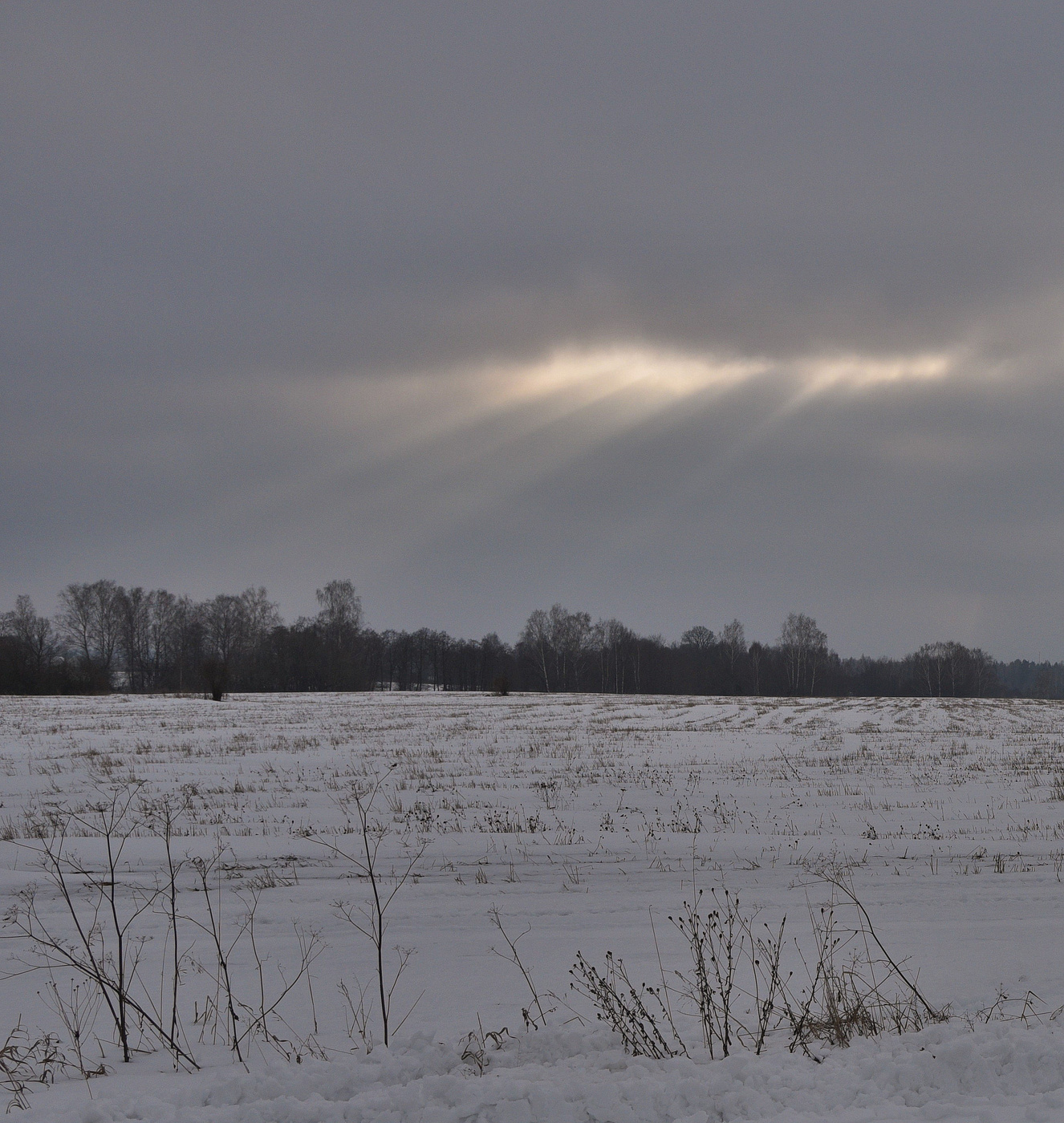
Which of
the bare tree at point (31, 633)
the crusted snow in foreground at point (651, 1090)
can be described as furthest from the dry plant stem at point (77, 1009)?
the bare tree at point (31, 633)

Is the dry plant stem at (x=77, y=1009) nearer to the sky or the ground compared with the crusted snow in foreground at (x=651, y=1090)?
nearer to the ground

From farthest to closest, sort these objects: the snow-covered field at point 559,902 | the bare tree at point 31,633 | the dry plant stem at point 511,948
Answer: the bare tree at point 31,633, the dry plant stem at point 511,948, the snow-covered field at point 559,902

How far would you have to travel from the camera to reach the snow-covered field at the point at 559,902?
4.03 metres

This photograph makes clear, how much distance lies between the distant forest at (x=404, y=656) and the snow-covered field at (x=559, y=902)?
78.4 metres

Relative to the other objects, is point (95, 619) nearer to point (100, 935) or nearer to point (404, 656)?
point (404, 656)

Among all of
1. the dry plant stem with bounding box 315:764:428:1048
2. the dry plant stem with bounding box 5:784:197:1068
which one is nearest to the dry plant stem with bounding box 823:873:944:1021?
the dry plant stem with bounding box 315:764:428:1048

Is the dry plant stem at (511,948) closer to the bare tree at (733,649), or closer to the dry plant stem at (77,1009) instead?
the dry plant stem at (77,1009)

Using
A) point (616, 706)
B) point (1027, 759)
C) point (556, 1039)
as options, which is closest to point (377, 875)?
point (556, 1039)

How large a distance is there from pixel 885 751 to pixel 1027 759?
3.60 metres

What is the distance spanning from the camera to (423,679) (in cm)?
12862

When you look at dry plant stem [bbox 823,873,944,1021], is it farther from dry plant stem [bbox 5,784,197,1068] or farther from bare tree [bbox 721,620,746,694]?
bare tree [bbox 721,620,746,694]

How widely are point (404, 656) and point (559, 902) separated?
4723 inches

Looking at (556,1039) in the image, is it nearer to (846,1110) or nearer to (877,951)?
(846,1110)

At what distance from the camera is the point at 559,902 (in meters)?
8.34
